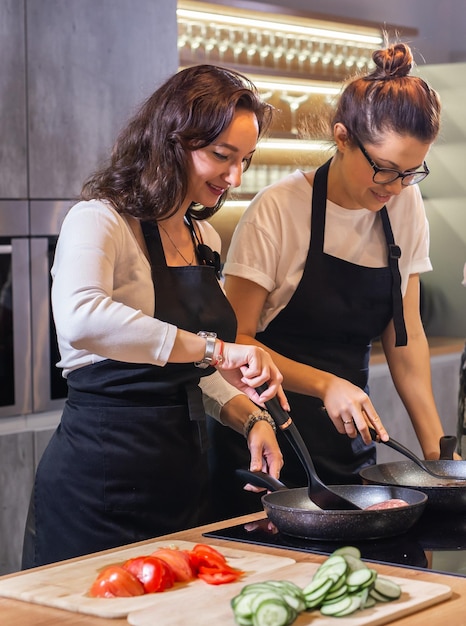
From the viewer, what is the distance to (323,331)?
7.79ft

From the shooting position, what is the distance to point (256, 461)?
1947 millimetres

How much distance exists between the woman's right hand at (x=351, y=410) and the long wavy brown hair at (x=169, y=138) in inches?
19.8

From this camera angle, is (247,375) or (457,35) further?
(457,35)

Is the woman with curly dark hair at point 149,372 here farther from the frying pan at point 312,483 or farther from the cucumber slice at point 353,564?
the cucumber slice at point 353,564

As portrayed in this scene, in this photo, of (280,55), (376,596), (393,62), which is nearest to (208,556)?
(376,596)

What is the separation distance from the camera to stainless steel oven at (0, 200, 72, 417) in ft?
10.3

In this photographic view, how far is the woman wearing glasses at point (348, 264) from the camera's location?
2.20m

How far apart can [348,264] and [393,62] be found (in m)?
0.48

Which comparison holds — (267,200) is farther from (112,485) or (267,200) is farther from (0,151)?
(0,151)

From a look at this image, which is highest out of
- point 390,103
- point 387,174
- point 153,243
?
point 390,103

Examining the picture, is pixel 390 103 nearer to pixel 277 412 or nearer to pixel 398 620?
pixel 277 412

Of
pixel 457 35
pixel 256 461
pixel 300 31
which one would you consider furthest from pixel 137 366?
pixel 457 35

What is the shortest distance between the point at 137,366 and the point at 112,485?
0.24 meters

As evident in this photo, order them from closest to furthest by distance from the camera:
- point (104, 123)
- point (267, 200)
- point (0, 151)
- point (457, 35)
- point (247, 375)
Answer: point (247, 375)
point (267, 200)
point (0, 151)
point (104, 123)
point (457, 35)
